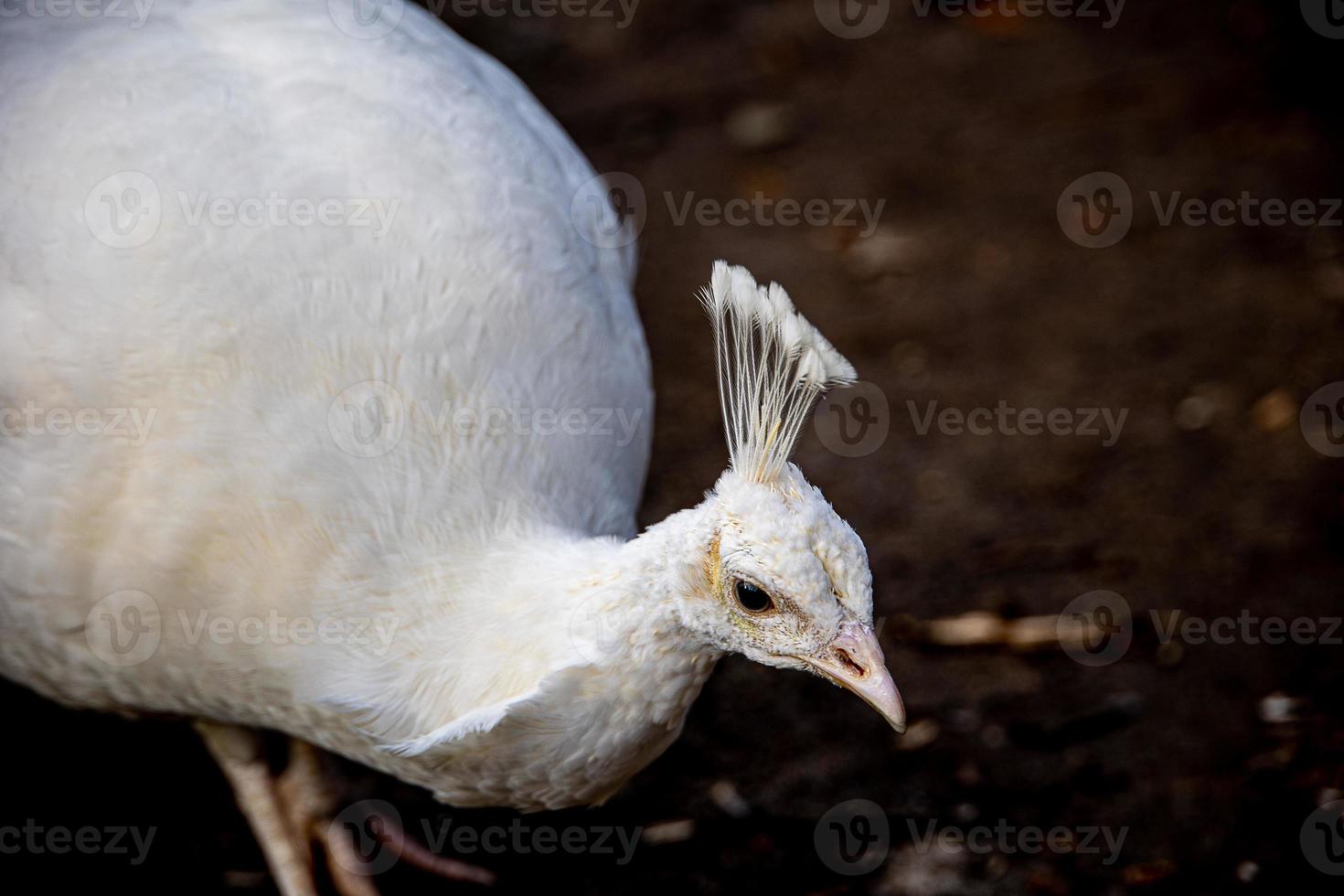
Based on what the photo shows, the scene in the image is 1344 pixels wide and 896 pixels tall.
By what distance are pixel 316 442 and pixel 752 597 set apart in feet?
2.63

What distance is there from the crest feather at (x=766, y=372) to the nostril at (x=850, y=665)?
0.85 ft

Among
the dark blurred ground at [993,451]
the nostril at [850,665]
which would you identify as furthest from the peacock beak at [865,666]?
the dark blurred ground at [993,451]

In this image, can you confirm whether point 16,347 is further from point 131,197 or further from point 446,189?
point 446,189

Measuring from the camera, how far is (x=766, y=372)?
1.77 meters

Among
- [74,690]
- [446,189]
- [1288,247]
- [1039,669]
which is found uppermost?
[446,189]

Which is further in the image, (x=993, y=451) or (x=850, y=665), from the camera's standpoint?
(x=993, y=451)

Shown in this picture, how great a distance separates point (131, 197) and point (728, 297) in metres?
1.03

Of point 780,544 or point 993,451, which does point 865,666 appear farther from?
point 993,451

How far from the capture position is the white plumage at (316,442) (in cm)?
186

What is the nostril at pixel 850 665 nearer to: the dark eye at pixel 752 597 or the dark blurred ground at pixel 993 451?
Result: the dark eye at pixel 752 597

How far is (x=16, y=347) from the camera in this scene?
206 cm

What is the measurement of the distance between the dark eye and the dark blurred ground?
1185 mm

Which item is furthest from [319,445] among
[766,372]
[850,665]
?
[850,665]

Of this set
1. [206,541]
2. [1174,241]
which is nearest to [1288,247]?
[1174,241]
